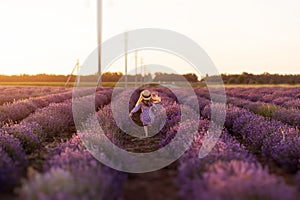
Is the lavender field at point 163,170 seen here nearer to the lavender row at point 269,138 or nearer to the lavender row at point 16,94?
the lavender row at point 269,138

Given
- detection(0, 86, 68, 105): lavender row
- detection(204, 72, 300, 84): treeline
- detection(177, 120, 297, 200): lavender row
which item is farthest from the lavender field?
detection(204, 72, 300, 84): treeline

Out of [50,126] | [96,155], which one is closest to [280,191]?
[96,155]

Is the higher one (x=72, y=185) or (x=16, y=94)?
(x=72, y=185)

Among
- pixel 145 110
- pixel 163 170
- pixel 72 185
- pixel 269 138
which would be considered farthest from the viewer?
pixel 145 110

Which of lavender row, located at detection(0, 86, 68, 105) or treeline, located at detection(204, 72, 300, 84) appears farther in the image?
treeline, located at detection(204, 72, 300, 84)

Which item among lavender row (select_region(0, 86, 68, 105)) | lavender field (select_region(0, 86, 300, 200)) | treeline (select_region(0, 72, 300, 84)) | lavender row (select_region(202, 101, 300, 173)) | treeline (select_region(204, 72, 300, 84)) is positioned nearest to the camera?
lavender field (select_region(0, 86, 300, 200))

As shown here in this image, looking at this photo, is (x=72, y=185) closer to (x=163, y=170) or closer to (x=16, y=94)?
(x=163, y=170)

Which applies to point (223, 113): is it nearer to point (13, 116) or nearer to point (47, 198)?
point (13, 116)

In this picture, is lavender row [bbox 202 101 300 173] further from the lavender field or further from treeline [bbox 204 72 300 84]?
treeline [bbox 204 72 300 84]

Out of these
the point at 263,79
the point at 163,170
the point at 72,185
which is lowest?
the point at 163,170

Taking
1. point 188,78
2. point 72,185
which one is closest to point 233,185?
point 72,185

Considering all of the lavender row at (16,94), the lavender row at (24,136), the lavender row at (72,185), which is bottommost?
the lavender row at (16,94)

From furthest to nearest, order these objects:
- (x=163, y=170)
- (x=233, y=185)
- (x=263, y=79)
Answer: (x=263, y=79), (x=163, y=170), (x=233, y=185)

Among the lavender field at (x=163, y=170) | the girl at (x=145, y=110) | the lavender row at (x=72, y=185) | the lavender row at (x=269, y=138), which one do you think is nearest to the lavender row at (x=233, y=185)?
the lavender field at (x=163, y=170)
